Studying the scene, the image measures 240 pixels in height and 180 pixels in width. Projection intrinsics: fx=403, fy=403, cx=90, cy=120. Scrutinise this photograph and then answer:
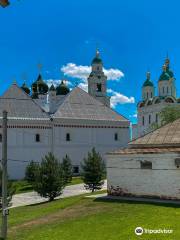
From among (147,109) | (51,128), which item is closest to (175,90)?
(147,109)

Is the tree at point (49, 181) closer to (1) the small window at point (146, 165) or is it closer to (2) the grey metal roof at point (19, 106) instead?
(1) the small window at point (146, 165)

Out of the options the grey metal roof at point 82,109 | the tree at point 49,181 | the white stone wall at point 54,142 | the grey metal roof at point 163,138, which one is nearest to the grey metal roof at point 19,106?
the white stone wall at point 54,142

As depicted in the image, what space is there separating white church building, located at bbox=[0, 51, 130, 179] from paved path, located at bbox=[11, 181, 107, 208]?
9.44 meters

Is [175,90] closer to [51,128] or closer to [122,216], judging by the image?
[51,128]

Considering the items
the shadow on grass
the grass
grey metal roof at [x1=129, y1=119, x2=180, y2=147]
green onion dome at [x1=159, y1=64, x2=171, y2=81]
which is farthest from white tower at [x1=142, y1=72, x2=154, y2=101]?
the shadow on grass

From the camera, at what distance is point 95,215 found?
617 inches

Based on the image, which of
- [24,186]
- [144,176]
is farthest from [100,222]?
[24,186]

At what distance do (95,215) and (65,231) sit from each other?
2412 mm

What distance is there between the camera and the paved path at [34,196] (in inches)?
1084

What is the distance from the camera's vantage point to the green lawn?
1259 centimetres

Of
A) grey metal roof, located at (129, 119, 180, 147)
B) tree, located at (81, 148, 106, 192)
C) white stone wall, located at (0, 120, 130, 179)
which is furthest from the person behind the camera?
white stone wall, located at (0, 120, 130, 179)
